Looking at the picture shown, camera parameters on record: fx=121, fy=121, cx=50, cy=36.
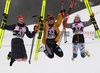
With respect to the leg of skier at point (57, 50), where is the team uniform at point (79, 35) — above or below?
above

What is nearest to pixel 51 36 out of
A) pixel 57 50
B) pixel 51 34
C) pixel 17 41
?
pixel 51 34

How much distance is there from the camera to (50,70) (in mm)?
3025

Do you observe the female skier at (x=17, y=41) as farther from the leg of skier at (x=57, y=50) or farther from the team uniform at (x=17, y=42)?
the leg of skier at (x=57, y=50)

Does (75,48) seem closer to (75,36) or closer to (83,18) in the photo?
(75,36)

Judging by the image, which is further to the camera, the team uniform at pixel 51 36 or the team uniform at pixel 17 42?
A: the team uniform at pixel 51 36

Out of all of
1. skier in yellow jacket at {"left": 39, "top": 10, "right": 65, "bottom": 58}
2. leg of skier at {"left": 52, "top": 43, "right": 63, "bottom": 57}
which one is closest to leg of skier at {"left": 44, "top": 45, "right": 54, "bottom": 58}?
skier in yellow jacket at {"left": 39, "top": 10, "right": 65, "bottom": 58}

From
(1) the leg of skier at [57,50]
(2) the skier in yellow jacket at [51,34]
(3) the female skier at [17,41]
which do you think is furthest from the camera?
(1) the leg of skier at [57,50]

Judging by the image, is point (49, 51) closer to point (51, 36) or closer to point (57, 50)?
point (57, 50)

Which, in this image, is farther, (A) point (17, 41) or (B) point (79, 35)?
(B) point (79, 35)

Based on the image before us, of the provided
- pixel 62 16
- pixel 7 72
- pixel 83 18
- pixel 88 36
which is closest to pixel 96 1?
pixel 83 18

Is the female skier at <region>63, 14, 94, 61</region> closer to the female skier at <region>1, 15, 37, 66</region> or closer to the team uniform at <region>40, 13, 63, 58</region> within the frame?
the team uniform at <region>40, 13, 63, 58</region>

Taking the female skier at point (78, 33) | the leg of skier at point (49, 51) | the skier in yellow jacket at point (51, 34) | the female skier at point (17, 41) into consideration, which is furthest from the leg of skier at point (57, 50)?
the female skier at point (17, 41)

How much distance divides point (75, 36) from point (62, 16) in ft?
2.57

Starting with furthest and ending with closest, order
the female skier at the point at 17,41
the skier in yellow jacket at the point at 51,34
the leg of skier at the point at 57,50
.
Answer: the leg of skier at the point at 57,50, the skier in yellow jacket at the point at 51,34, the female skier at the point at 17,41
